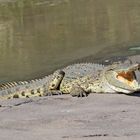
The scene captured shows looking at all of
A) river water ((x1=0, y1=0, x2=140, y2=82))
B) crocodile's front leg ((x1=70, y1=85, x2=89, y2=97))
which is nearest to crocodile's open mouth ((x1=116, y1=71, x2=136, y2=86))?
crocodile's front leg ((x1=70, y1=85, x2=89, y2=97))

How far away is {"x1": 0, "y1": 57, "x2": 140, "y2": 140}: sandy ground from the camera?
4973 millimetres

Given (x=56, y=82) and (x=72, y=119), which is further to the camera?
(x=56, y=82)

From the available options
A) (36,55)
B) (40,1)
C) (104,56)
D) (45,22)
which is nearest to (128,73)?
(104,56)

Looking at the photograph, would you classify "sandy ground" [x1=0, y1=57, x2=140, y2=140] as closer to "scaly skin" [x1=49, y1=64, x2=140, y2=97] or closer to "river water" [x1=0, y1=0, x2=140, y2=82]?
"scaly skin" [x1=49, y1=64, x2=140, y2=97]

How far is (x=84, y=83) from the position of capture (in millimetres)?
8758

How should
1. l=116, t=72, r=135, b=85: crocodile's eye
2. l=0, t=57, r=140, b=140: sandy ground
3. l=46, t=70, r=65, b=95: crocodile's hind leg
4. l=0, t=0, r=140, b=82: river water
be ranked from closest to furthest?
l=0, t=57, r=140, b=140: sandy ground, l=116, t=72, r=135, b=85: crocodile's eye, l=46, t=70, r=65, b=95: crocodile's hind leg, l=0, t=0, r=140, b=82: river water

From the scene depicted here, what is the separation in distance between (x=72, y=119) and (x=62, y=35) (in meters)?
13.3

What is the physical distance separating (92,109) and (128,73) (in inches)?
52.1

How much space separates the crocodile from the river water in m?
2.79

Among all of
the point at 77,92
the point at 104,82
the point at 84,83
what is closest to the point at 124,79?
the point at 104,82

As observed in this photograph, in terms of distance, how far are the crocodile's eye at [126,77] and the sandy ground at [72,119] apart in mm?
236

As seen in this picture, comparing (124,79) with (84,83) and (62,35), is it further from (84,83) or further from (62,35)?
(62,35)

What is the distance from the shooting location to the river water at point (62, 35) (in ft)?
46.9

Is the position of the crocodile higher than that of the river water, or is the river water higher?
the crocodile
